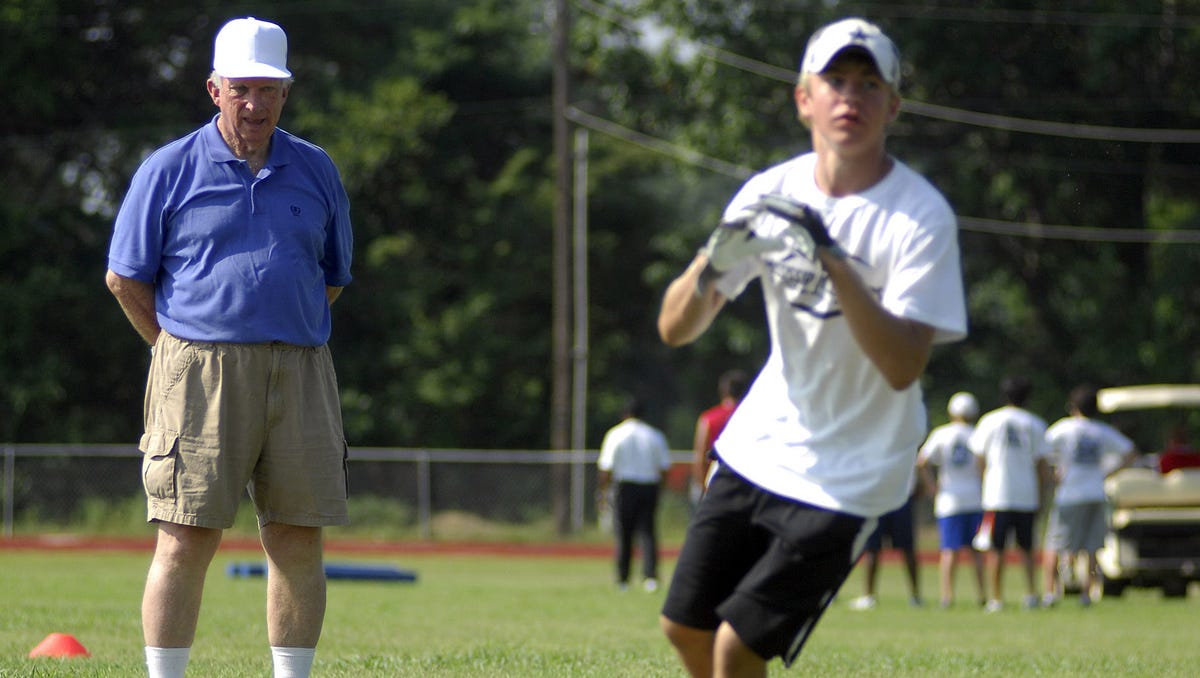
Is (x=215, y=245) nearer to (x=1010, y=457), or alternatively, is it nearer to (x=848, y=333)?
(x=848, y=333)

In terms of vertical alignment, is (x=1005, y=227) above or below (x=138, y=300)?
above

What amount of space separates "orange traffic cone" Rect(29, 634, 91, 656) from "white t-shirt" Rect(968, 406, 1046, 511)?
996 cm

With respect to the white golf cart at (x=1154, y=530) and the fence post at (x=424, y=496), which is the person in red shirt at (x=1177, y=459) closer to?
the white golf cart at (x=1154, y=530)

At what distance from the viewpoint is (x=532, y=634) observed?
10.9 meters

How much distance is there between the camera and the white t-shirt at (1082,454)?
1656 centimetres

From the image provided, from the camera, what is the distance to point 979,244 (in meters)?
37.1

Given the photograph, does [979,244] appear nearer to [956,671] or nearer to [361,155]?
[361,155]

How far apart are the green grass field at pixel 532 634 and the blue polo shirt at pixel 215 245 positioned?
2161 millimetres

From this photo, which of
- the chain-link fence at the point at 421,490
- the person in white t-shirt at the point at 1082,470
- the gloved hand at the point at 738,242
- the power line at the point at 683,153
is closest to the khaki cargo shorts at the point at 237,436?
the gloved hand at the point at 738,242

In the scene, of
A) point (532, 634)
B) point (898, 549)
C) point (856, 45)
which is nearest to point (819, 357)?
point (856, 45)

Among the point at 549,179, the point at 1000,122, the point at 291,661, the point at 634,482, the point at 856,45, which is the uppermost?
the point at 1000,122

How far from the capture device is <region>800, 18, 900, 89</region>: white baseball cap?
4.08m

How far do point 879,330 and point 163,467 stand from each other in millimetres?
2552

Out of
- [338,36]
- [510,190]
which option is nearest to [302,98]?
[338,36]
